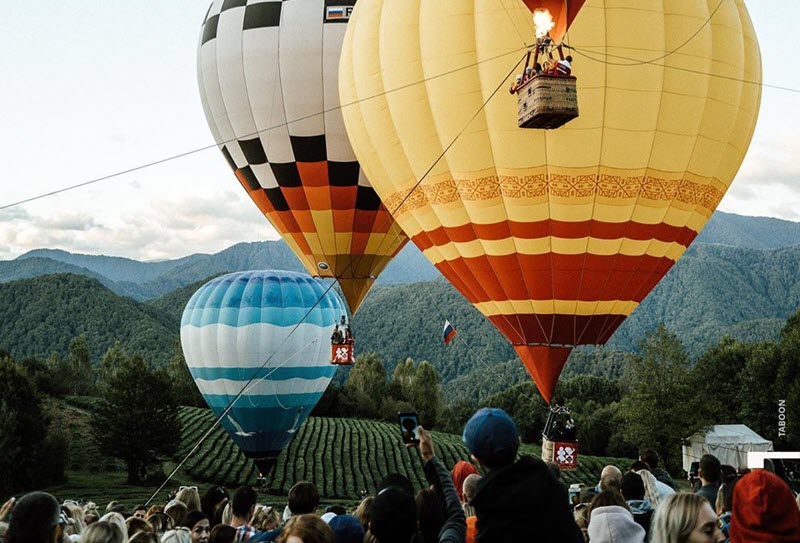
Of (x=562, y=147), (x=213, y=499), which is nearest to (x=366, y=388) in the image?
(x=562, y=147)

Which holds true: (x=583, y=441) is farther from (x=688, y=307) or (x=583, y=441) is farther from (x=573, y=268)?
(x=688, y=307)

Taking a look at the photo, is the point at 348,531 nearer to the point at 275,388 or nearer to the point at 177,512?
the point at 177,512

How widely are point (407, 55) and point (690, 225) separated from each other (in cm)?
338

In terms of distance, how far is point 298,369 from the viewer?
1677 cm

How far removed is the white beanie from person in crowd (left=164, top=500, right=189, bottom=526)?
2205 mm

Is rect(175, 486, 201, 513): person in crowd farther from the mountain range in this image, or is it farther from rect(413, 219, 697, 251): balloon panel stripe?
the mountain range

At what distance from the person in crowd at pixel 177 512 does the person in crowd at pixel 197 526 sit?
8cm

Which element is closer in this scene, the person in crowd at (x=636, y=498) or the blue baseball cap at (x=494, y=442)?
the blue baseball cap at (x=494, y=442)

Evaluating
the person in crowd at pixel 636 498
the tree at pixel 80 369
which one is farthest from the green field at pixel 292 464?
the person in crowd at pixel 636 498

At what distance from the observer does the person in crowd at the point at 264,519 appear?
4152mm

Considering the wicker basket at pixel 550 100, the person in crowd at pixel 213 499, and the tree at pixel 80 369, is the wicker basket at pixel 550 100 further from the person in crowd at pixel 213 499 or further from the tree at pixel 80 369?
the tree at pixel 80 369

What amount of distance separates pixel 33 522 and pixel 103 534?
0.32 meters

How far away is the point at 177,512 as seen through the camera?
14.1ft

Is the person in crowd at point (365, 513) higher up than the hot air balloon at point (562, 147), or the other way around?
the hot air balloon at point (562, 147)
